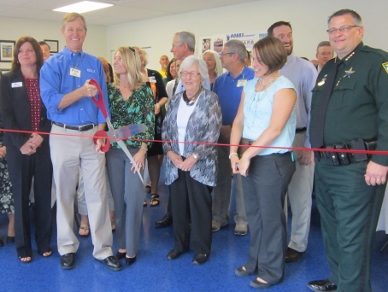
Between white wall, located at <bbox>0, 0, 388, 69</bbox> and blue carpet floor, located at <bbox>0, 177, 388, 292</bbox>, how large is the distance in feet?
13.2

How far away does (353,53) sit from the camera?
6.89 feet

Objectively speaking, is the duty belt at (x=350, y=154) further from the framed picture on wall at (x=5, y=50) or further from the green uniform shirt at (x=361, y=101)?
the framed picture on wall at (x=5, y=50)

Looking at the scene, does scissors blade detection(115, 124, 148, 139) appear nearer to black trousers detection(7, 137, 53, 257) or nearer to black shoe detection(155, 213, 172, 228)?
black trousers detection(7, 137, 53, 257)

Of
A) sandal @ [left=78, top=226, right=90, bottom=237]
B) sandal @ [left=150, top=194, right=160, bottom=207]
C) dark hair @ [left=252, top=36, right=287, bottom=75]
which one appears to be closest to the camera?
dark hair @ [left=252, top=36, right=287, bottom=75]

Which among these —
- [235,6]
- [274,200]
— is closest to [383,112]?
[274,200]

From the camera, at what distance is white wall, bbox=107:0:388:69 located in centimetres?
Answer: 585

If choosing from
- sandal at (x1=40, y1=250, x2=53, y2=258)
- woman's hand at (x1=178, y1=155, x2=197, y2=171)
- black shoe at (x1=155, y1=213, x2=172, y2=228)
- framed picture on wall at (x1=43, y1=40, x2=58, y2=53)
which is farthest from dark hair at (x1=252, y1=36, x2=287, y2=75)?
framed picture on wall at (x1=43, y1=40, x2=58, y2=53)

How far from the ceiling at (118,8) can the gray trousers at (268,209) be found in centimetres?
575

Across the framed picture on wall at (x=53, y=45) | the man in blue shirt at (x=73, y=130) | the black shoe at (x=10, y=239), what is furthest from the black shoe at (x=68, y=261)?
the framed picture on wall at (x=53, y=45)

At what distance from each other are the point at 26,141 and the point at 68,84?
57 cm

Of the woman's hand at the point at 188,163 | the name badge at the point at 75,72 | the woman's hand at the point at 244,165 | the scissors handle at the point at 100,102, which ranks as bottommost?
the woman's hand at the point at 188,163

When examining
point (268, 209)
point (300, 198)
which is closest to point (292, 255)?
point (300, 198)

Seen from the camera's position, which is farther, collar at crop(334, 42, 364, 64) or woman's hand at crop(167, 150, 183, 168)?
woman's hand at crop(167, 150, 183, 168)

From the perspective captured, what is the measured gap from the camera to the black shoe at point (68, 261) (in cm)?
283
